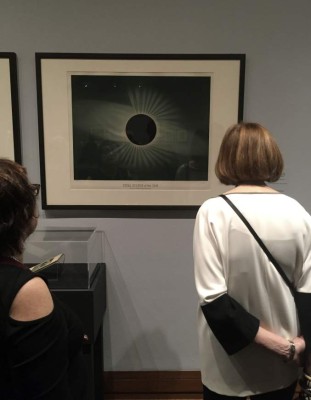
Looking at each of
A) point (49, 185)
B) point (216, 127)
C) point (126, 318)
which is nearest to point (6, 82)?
point (49, 185)

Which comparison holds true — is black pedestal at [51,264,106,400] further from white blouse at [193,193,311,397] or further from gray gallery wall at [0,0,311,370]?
white blouse at [193,193,311,397]

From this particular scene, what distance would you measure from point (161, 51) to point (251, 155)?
3.23ft

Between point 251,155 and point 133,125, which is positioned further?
point 133,125

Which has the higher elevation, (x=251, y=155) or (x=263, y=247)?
(x=251, y=155)

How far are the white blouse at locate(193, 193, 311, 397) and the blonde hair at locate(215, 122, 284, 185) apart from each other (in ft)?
0.22

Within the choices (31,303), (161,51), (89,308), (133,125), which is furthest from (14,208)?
(161,51)

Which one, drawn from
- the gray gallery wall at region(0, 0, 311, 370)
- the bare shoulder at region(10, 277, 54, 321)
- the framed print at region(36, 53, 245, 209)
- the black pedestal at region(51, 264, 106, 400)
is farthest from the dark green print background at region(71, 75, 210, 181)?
the bare shoulder at region(10, 277, 54, 321)

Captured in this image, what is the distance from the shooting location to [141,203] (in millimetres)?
2014

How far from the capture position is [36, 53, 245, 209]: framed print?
192cm

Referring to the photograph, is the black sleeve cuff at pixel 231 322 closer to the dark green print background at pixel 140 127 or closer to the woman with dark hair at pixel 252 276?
the woman with dark hair at pixel 252 276

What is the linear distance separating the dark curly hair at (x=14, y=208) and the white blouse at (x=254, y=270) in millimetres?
561

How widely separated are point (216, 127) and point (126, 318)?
1.17 meters

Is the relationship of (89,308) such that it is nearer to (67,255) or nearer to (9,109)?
(67,255)

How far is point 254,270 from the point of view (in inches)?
46.5
